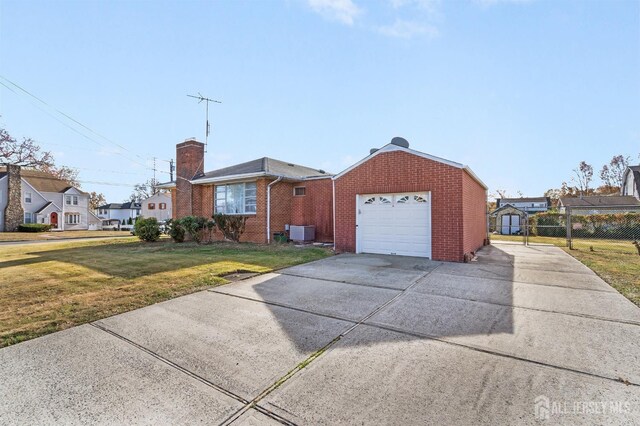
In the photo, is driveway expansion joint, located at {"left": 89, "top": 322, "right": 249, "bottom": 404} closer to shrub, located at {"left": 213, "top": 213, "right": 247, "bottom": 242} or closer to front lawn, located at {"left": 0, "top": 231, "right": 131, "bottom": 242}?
shrub, located at {"left": 213, "top": 213, "right": 247, "bottom": 242}

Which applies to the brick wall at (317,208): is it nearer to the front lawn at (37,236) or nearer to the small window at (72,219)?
the front lawn at (37,236)

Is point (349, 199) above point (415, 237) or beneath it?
above

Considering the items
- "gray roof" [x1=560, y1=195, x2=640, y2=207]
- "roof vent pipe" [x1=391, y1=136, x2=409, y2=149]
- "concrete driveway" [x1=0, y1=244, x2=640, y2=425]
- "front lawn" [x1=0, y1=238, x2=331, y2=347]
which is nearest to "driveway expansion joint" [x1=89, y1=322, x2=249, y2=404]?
"concrete driveway" [x1=0, y1=244, x2=640, y2=425]

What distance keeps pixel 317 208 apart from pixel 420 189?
5.37 meters

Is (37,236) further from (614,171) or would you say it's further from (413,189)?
(614,171)

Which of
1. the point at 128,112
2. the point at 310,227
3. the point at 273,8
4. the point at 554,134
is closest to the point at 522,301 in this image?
the point at 310,227

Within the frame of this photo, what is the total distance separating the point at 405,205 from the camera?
942 centimetres

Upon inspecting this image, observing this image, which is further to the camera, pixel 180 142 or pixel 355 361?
pixel 180 142

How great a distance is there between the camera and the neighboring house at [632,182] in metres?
29.9

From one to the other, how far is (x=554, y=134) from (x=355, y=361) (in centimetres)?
1910

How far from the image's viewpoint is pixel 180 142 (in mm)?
16078

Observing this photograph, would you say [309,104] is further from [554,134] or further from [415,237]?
[554,134]

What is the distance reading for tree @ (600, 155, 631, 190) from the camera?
3941 centimetres

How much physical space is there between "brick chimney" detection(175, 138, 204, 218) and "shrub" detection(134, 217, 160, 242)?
1.79m
